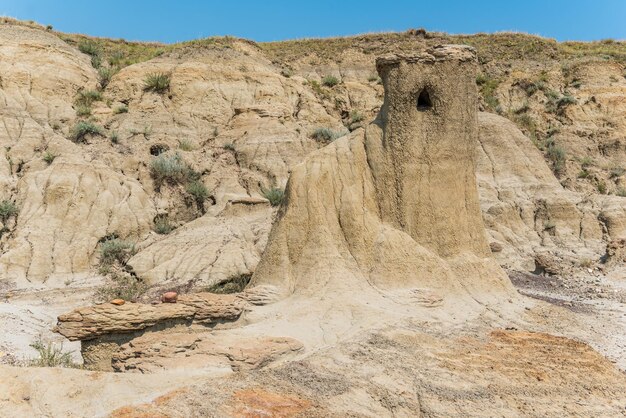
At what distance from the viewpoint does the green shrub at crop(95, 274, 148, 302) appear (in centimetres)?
1189

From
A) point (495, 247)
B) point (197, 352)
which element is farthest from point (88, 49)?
point (197, 352)

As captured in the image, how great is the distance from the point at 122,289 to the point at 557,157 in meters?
17.3

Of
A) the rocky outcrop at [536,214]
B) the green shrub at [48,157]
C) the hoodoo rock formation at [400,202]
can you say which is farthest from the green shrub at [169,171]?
the rocky outcrop at [536,214]

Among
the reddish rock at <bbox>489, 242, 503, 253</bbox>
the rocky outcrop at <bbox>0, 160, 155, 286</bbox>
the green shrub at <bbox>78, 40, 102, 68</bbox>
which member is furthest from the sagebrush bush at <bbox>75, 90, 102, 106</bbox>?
the reddish rock at <bbox>489, 242, 503, 253</bbox>

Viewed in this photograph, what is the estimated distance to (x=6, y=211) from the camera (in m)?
15.5

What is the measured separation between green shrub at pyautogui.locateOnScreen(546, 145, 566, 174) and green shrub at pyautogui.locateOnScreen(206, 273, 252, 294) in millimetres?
14520

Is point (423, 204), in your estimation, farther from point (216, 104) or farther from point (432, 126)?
point (216, 104)

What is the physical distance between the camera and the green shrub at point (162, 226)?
16.4 metres

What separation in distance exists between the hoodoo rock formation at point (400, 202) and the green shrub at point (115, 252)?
272 inches

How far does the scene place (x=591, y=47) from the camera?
32719mm

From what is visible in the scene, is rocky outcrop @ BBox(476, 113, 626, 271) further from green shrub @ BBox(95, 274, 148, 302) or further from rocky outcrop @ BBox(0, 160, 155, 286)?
rocky outcrop @ BBox(0, 160, 155, 286)

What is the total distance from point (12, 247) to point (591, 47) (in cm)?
3216

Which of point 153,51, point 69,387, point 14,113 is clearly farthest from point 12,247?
point 153,51

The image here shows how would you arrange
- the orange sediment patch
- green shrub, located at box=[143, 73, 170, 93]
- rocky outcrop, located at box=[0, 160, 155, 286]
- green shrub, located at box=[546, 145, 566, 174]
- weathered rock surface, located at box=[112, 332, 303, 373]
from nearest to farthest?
the orange sediment patch < weathered rock surface, located at box=[112, 332, 303, 373] < rocky outcrop, located at box=[0, 160, 155, 286] < green shrub, located at box=[546, 145, 566, 174] < green shrub, located at box=[143, 73, 170, 93]
